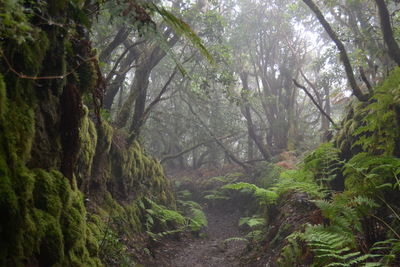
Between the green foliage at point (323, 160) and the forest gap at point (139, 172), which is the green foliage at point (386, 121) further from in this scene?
the green foliage at point (323, 160)

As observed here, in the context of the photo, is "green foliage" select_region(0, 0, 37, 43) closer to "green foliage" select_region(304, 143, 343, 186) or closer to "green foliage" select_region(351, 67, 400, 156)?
"green foliage" select_region(351, 67, 400, 156)

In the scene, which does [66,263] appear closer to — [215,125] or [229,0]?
[215,125]

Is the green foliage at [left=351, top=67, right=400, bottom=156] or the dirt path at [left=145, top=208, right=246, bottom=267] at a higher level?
the green foliage at [left=351, top=67, right=400, bottom=156]

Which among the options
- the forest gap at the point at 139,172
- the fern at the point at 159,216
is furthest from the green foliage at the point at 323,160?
the fern at the point at 159,216

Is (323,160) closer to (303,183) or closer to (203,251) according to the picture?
(303,183)

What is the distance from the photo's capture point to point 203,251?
7.21 metres

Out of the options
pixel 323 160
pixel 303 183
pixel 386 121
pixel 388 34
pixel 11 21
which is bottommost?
pixel 303 183

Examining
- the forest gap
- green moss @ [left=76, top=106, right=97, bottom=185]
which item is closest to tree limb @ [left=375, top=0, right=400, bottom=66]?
the forest gap

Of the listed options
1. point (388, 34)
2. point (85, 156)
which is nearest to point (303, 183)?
point (388, 34)

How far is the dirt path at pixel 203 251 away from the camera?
6.18 meters

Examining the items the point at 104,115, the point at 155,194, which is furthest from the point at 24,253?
the point at 155,194

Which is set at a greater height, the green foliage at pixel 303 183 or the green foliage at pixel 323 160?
the green foliage at pixel 323 160

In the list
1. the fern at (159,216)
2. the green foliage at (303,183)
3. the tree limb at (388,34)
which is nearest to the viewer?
the green foliage at (303,183)

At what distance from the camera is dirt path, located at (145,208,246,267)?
20.3 feet
